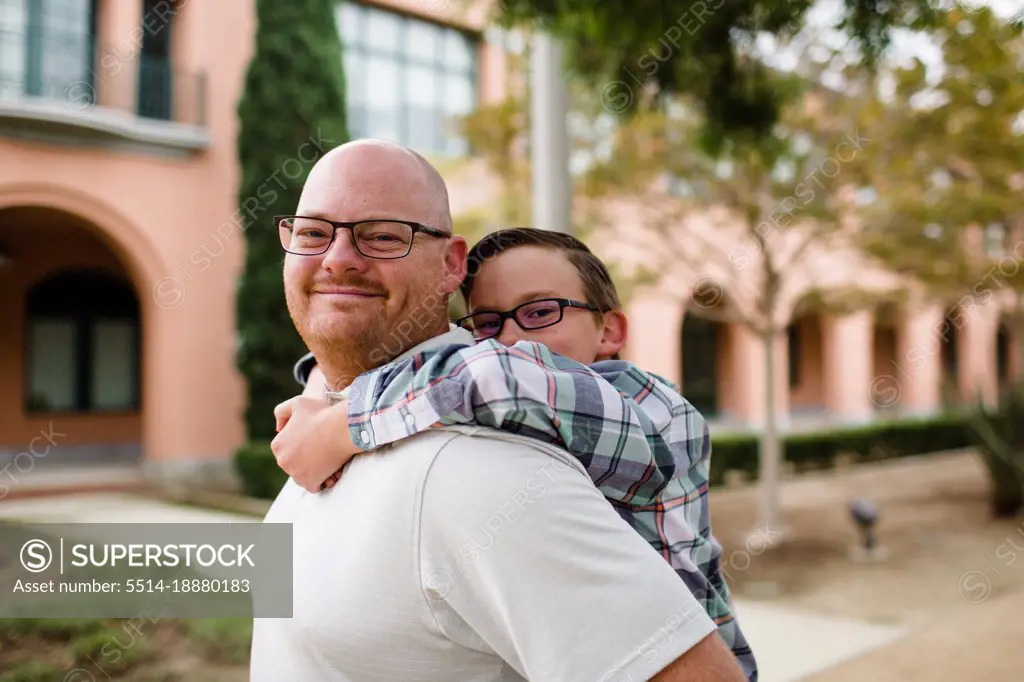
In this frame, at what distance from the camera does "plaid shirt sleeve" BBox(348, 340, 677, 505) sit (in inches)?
44.4

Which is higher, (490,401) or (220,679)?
(490,401)

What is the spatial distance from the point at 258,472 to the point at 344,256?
11.0 m

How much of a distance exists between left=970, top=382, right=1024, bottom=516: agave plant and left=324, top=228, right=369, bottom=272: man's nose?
1163 cm

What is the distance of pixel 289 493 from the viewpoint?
61.1 inches

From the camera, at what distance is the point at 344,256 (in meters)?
1.42

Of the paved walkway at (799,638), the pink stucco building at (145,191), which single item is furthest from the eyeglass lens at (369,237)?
the pink stucco building at (145,191)

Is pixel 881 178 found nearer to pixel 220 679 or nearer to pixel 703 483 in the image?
pixel 220 679

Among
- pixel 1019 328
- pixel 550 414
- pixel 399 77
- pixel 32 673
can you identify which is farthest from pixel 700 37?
pixel 399 77

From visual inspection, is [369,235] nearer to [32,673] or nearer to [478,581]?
[478,581]

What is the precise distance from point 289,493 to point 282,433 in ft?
0.38

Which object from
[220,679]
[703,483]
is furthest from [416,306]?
[220,679]

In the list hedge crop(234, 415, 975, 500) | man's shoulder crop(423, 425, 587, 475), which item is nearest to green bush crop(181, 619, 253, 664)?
man's shoulder crop(423, 425, 587, 475)

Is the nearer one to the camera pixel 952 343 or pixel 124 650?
pixel 124 650

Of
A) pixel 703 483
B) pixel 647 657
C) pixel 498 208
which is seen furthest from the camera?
pixel 498 208
